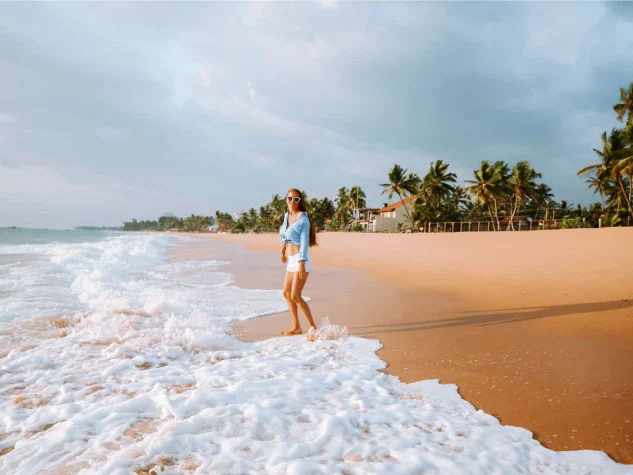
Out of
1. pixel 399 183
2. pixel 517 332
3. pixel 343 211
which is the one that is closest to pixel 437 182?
pixel 399 183

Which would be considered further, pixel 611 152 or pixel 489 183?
pixel 489 183

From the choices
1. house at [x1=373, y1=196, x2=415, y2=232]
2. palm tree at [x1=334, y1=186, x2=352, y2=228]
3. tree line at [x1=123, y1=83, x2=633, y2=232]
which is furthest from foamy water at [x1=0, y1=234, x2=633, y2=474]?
palm tree at [x1=334, y1=186, x2=352, y2=228]

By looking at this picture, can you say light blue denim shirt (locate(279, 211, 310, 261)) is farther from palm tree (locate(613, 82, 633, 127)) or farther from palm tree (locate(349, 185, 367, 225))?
palm tree (locate(349, 185, 367, 225))

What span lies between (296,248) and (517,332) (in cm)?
344

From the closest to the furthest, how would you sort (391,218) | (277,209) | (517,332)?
(517,332) → (391,218) → (277,209)

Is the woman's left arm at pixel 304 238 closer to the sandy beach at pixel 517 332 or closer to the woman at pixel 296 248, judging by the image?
the woman at pixel 296 248

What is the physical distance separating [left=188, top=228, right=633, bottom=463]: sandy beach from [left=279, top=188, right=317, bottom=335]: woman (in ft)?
2.56

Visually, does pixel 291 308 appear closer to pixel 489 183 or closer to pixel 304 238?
pixel 304 238

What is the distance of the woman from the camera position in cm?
545

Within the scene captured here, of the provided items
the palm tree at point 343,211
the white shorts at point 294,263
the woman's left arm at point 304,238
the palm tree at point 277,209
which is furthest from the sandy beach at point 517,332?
the palm tree at point 277,209

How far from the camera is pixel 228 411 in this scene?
2910mm

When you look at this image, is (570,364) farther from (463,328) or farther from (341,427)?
(341,427)

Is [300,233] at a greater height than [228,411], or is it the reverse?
[300,233]

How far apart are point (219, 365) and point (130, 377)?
88 cm
